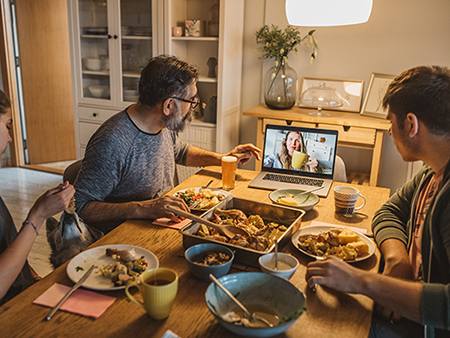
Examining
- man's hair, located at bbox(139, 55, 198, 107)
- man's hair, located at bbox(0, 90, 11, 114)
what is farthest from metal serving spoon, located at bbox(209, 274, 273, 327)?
man's hair, located at bbox(139, 55, 198, 107)

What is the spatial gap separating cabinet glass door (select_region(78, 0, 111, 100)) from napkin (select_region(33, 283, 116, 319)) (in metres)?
2.84

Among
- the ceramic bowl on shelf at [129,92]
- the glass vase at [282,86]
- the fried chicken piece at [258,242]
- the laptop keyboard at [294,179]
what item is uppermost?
the glass vase at [282,86]

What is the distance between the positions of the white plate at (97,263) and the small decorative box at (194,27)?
95.1 inches

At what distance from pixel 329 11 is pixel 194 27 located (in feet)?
6.09

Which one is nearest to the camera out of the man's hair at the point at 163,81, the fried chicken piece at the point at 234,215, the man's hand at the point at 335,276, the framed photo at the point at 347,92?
the man's hand at the point at 335,276

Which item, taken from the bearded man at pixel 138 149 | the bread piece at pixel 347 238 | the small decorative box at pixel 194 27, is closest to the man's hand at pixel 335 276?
the bread piece at pixel 347 238

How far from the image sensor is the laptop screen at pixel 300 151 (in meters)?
1.97

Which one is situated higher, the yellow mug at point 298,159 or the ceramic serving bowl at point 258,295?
the yellow mug at point 298,159

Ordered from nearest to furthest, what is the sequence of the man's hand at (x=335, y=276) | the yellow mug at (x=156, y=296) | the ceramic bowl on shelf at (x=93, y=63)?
1. the yellow mug at (x=156, y=296)
2. the man's hand at (x=335, y=276)
3. the ceramic bowl on shelf at (x=93, y=63)

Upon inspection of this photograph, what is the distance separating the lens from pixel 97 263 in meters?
1.17

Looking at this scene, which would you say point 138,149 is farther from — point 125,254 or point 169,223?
point 125,254

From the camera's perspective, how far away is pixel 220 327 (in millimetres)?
930

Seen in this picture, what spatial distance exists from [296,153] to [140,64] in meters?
2.00

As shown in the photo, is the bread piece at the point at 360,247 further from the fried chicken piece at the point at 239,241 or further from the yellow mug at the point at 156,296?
the yellow mug at the point at 156,296
